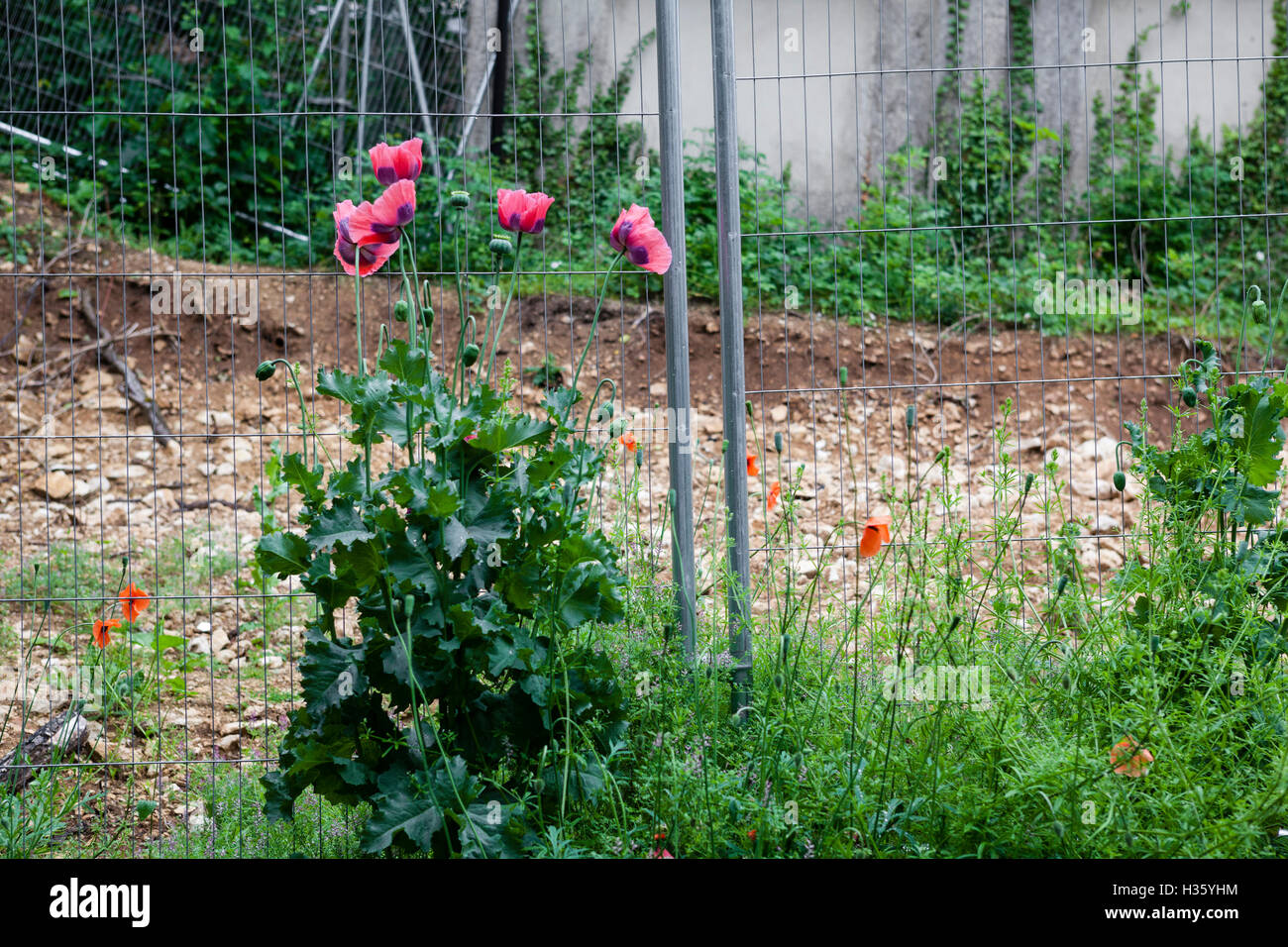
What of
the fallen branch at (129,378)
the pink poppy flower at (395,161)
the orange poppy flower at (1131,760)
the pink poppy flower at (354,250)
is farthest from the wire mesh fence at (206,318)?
the orange poppy flower at (1131,760)

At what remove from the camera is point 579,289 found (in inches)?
268

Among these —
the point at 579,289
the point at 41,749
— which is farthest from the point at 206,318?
the point at 579,289

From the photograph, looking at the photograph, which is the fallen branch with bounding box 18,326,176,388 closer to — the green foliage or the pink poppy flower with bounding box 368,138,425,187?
the pink poppy flower with bounding box 368,138,425,187

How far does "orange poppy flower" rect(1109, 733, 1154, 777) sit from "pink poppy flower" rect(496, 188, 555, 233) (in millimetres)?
1576

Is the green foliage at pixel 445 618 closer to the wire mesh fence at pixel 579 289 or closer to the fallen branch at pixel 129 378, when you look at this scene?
the wire mesh fence at pixel 579 289

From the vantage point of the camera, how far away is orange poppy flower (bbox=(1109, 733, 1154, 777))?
184cm

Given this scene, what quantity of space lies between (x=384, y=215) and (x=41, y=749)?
186 cm

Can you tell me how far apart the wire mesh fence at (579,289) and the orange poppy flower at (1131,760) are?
2.12 ft

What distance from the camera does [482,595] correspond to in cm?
216

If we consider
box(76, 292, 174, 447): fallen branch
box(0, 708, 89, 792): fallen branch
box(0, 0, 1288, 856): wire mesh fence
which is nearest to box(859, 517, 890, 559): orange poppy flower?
box(0, 0, 1288, 856): wire mesh fence

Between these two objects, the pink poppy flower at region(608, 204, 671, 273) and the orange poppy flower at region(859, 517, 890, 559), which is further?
the pink poppy flower at region(608, 204, 671, 273)

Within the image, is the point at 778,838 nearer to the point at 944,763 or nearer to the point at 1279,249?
the point at 944,763

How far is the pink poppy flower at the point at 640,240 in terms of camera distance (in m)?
2.32
